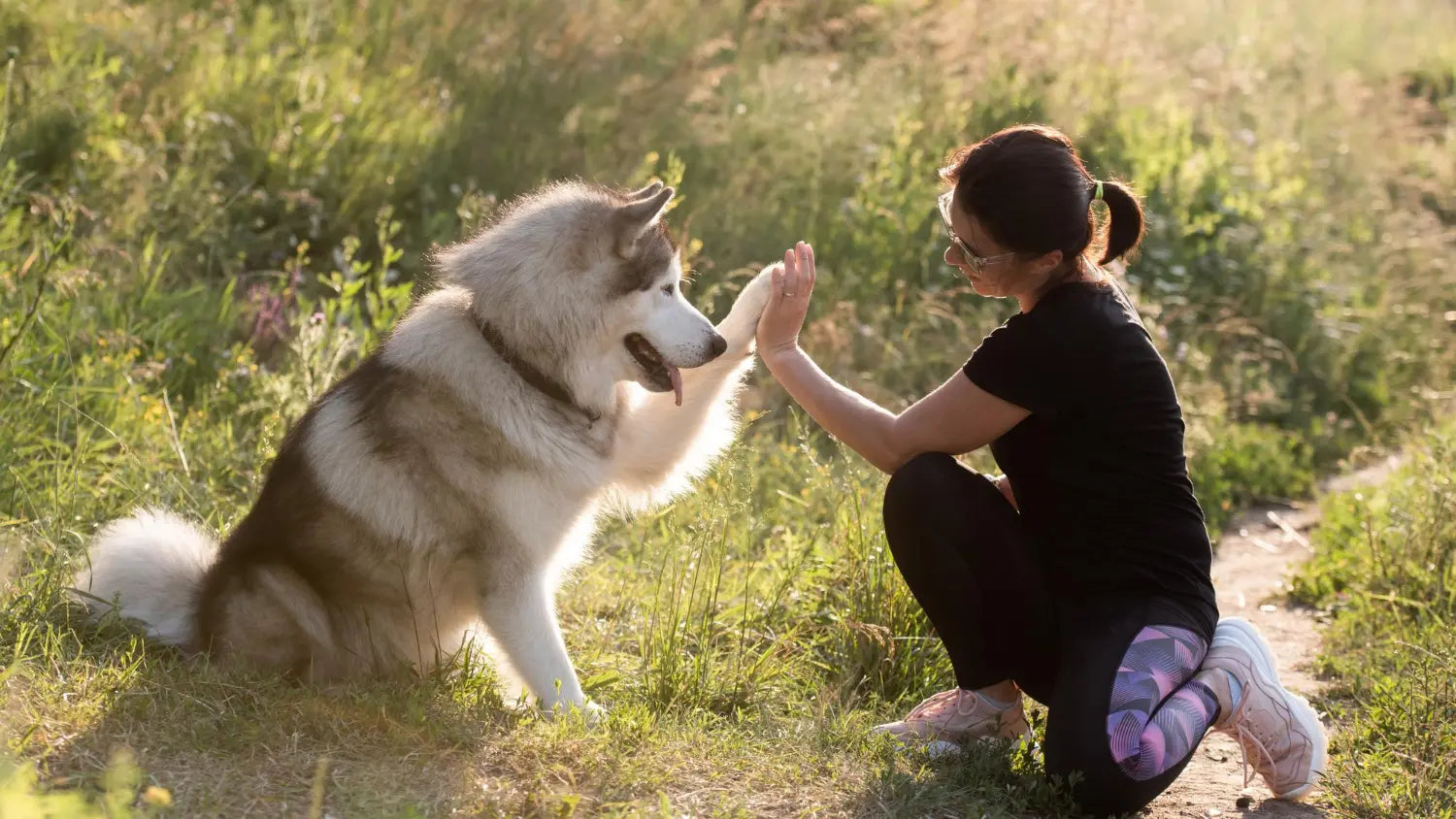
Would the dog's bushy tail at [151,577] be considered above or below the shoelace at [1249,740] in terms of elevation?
above

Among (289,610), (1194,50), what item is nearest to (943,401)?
(289,610)

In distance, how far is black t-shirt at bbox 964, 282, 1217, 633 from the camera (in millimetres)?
3213

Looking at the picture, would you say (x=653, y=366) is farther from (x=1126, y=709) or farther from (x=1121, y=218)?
(x=1126, y=709)

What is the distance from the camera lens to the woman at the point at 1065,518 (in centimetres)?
319

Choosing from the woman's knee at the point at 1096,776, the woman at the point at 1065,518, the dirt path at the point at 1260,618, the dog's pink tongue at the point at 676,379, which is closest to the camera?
the woman's knee at the point at 1096,776

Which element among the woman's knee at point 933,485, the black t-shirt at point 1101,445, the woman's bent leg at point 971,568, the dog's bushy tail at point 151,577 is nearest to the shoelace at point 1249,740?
the black t-shirt at point 1101,445

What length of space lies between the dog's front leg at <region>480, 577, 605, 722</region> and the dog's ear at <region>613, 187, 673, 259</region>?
888mm

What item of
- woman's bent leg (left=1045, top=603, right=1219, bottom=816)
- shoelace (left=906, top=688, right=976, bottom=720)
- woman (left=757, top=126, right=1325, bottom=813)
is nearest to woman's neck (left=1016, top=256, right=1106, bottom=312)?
woman (left=757, top=126, right=1325, bottom=813)

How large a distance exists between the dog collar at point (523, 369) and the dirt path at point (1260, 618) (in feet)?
6.01

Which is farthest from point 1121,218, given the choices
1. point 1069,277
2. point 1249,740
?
point 1249,740

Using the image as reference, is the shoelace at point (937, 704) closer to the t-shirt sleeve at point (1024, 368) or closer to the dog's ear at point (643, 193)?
the t-shirt sleeve at point (1024, 368)

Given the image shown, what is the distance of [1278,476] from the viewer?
629 cm

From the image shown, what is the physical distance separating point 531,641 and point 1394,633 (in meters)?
2.90

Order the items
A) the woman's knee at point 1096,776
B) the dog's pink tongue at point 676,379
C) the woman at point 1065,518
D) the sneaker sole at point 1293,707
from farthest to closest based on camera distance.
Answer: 1. the dog's pink tongue at point 676,379
2. the sneaker sole at point 1293,707
3. the woman at point 1065,518
4. the woman's knee at point 1096,776
